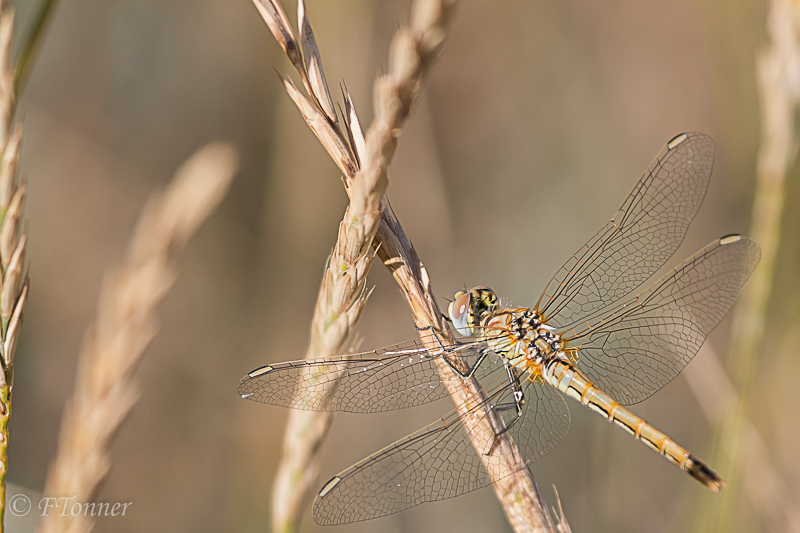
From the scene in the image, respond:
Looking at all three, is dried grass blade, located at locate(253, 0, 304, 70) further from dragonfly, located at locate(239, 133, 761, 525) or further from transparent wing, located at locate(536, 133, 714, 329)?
transparent wing, located at locate(536, 133, 714, 329)

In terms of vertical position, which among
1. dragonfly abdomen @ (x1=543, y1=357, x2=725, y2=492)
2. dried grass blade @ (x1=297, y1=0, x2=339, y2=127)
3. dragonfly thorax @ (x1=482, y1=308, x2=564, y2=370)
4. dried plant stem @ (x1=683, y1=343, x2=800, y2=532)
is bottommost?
dried plant stem @ (x1=683, y1=343, x2=800, y2=532)

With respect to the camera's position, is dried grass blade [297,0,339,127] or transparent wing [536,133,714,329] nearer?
dried grass blade [297,0,339,127]

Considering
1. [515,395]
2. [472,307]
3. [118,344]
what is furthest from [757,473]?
[118,344]

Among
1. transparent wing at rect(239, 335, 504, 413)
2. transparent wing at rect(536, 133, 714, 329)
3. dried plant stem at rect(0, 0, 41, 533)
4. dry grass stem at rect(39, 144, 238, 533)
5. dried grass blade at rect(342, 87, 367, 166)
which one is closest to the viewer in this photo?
dried plant stem at rect(0, 0, 41, 533)

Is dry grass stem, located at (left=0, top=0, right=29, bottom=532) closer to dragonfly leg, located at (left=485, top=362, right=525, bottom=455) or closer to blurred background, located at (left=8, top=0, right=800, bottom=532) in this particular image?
dragonfly leg, located at (left=485, top=362, right=525, bottom=455)

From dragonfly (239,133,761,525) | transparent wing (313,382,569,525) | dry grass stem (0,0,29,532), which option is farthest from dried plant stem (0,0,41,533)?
transparent wing (313,382,569,525)

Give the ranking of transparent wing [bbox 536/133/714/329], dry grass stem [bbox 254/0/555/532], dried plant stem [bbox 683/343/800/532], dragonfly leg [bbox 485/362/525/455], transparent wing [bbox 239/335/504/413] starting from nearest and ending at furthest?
1. dry grass stem [bbox 254/0/555/532]
2. transparent wing [bbox 239/335/504/413]
3. dragonfly leg [bbox 485/362/525/455]
4. dried plant stem [bbox 683/343/800/532]
5. transparent wing [bbox 536/133/714/329]

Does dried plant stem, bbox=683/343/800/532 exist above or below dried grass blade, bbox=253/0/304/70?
below

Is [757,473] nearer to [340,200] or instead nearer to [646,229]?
[646,229]
